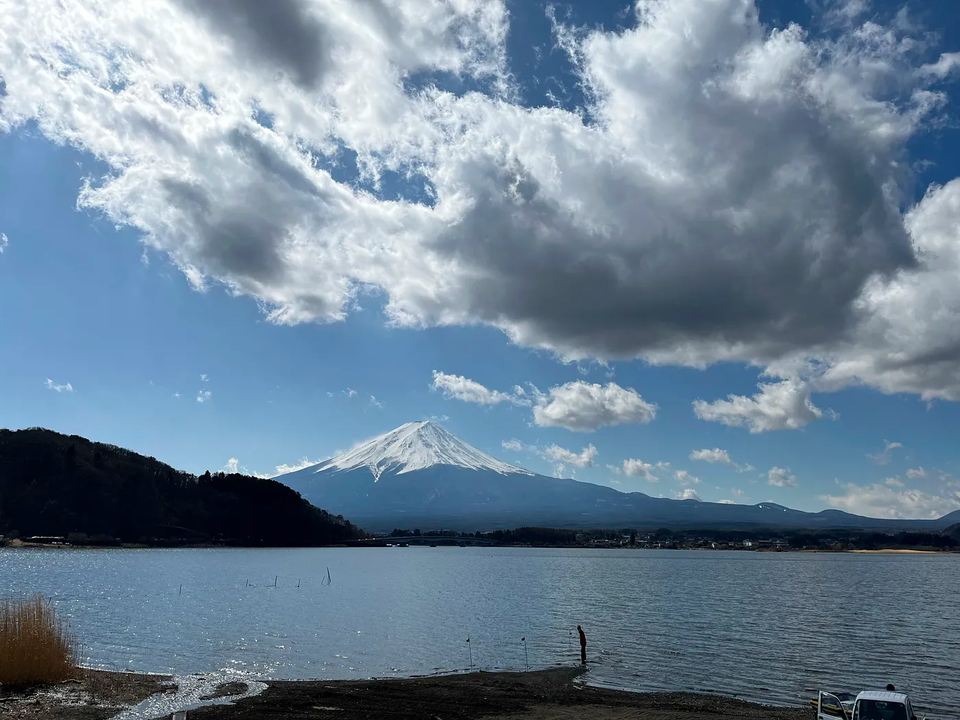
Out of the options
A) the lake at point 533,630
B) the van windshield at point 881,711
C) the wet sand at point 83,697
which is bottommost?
the lake at point 533,630

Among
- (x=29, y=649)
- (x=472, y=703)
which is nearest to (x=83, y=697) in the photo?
(x=29, y=649)

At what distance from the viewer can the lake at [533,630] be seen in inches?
1507

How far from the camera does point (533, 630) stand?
56.2 m

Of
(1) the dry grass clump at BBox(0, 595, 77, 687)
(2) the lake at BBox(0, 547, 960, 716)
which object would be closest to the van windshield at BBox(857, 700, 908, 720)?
(2) the lake at BBox(0, 547, 960, 716)

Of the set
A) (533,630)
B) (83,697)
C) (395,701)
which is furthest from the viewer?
(533,630)

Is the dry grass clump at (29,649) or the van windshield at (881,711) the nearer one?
the van windshield at (881,711)

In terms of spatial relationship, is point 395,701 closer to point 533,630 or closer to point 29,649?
Result: point 29,649

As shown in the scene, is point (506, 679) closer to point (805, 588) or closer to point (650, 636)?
point (650, 636)

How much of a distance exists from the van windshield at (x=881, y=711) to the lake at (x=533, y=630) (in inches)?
523

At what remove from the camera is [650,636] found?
172 ft

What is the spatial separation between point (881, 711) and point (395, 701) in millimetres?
17673

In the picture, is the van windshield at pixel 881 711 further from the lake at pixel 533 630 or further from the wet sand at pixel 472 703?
the lake at pixel 533 630

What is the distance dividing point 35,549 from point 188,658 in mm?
166594

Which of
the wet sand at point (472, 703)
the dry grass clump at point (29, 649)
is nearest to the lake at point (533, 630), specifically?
the wet sand at point (472, 703)
